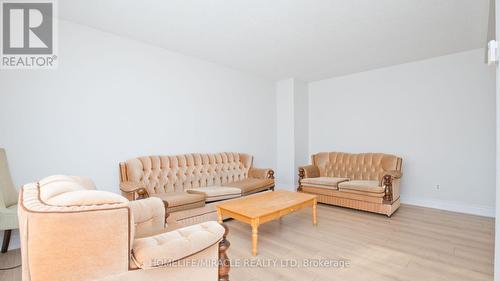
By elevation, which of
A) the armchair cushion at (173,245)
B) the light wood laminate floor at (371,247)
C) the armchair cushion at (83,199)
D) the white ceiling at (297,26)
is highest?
the white ceiling at (297,26)

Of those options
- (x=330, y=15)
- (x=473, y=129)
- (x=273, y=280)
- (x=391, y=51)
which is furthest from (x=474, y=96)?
(x=273, y=280)

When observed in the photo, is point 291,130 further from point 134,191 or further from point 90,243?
point 90,243

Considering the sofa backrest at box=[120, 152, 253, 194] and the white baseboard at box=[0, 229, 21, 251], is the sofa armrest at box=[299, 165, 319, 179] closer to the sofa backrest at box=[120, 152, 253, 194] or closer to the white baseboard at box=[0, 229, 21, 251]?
the sofa backrest at box=[120, 152, 253, 194]

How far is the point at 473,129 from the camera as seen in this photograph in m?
3.76

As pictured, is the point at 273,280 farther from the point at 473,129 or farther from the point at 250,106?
the point at 473,129

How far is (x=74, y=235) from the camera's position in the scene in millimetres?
977

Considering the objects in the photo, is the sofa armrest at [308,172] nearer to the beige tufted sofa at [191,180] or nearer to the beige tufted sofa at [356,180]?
the beige tufted sofa at [356,180]

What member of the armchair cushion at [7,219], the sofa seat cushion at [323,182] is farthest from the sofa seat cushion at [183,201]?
the sofa seat cushion at [323,182]

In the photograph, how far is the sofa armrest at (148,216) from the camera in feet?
5.94

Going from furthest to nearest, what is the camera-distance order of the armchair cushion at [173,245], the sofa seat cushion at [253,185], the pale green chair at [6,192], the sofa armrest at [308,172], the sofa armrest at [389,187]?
the sofa armrest at [308,172], the sofa seat cushion at [253,185], the sofa armrest at [389,187], the pale green chair at [6,192], the armchair cushion at [173,245]

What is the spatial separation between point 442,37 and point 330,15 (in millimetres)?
1927

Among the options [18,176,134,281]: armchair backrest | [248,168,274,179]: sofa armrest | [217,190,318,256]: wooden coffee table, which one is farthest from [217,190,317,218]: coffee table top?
[18,176,134,281]: armchair backrest

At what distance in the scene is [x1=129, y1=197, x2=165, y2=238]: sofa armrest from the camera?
5.94 feet

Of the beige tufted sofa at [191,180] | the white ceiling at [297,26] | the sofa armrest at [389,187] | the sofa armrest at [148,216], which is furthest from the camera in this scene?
the sofa armrest at [389,187]
